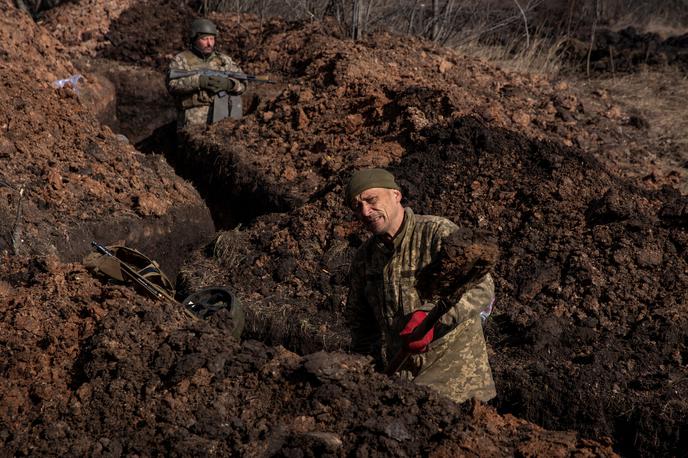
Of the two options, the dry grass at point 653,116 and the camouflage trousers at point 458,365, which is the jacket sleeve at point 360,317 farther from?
the dry grass at point 653,116

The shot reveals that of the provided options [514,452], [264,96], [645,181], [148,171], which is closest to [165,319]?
Result: [514,452]

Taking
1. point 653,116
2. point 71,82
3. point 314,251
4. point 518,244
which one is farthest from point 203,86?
point 653,116

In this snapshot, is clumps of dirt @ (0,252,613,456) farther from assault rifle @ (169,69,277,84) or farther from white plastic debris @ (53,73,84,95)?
white plastic debris @ (53,73,84,95)

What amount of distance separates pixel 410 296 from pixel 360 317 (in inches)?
19.3

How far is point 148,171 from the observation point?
29.9 ft

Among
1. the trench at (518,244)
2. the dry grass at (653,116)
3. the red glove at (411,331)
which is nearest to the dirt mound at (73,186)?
the trench at (518,244)

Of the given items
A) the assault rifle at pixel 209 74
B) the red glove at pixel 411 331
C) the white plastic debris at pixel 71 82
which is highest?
the red glove at pixel 411 331

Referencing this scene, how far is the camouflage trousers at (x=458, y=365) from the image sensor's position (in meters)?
4.21

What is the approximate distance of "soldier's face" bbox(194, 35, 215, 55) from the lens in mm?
10312

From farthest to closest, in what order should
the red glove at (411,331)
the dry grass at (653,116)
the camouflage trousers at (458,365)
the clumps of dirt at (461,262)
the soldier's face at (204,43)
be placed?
the soldier's face at (204,43), the dry grass at (653,116), the camouflage trousers at (458,365), the red glove at (411,331), the clumps of dirt at (461,262)

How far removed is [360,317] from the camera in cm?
459

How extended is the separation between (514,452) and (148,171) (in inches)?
253

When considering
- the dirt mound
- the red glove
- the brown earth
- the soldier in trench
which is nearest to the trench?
the brown earth

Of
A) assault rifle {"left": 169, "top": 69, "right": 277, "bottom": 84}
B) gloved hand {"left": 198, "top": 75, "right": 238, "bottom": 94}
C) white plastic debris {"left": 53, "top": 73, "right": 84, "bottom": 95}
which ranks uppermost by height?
assault rifle {"left": 169, "top": 69, "right": 277, "bottom": 84}
